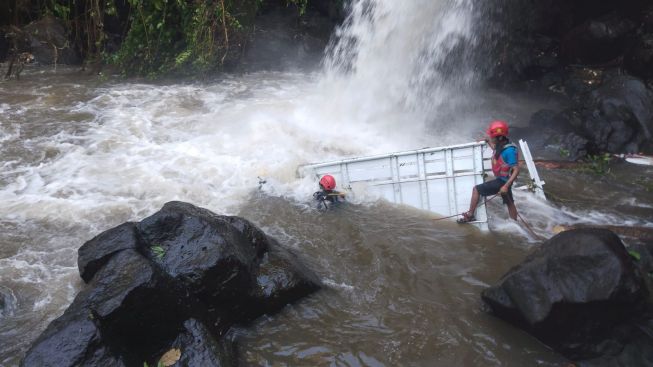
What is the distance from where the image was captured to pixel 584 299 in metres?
4.10

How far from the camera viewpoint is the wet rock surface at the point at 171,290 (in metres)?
3.61

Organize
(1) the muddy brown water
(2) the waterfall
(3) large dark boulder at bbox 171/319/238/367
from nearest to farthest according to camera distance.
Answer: (3) large dark boulder at bbox 171/319/238/367 → (1) the muddy brown water → (2) the waterfall

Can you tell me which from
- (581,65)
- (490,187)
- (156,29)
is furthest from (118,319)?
(581,65)

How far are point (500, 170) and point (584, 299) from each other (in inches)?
119

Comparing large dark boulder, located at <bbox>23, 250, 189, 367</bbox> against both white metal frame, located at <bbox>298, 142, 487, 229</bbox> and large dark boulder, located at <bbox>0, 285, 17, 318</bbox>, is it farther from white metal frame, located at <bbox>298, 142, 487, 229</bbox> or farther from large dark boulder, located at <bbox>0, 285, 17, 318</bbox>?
white metal frame, located at <bbox>298, 142, 487, 229</bbox>

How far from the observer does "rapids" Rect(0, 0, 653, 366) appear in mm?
4531

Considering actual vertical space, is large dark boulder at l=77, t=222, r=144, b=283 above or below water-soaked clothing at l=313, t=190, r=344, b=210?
above

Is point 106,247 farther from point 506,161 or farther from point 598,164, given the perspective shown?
point 598,164

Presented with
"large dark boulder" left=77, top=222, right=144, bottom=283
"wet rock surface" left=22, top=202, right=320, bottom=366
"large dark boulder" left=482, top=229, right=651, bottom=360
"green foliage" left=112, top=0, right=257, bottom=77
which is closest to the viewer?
"wet rock surface" left=22, top=202, right=320, bottom=366

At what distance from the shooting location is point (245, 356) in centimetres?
418

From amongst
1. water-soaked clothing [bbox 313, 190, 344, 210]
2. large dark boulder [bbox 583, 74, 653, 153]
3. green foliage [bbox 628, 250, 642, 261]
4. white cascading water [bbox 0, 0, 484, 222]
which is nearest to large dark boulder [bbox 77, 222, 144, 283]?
white cascading water [bbox 0, 0, 484, 222]

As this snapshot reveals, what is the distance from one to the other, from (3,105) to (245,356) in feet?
33.4

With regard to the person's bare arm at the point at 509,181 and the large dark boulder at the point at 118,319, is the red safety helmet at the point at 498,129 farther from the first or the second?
the large dark boulder at the point at 118,319

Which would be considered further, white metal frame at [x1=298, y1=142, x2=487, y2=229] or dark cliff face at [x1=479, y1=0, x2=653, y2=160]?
dark cliff face at [x1=479, y1=0, x2=653, y2=160]
